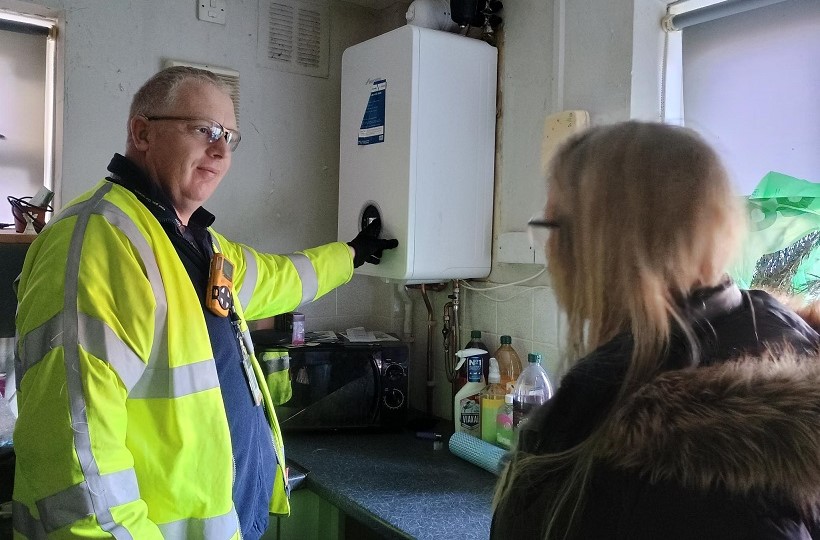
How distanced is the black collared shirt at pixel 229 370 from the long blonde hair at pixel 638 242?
2.16ft

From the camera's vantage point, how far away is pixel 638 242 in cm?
73

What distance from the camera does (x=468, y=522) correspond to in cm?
142

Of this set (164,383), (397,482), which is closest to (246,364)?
(164,383)

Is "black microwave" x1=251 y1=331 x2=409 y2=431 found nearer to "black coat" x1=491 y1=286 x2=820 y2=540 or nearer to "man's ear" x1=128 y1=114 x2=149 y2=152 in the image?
"man's ear" x1=128 y1=114 x2=149 y2=152

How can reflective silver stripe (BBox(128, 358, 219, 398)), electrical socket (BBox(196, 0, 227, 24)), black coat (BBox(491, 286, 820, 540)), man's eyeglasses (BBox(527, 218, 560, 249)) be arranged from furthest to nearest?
electrical socket (BBox(196, 0, 227, 24)) → reflective silver stripe (BBox(128, 358, 219, 398)) → man's eyeglasses (BBox(527, 218, 560, 249)) → black coat (BBox(491, 286, 820, 540))

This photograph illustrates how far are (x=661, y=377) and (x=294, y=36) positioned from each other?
1968 mm

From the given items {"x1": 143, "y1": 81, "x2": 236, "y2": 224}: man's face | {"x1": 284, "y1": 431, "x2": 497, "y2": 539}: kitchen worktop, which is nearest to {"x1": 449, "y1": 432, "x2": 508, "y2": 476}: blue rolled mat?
{"x1": 284, "y1": 431, "x2": 497, "y2": 539}: kitchen worktop

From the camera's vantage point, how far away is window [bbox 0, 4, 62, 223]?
1.94 m

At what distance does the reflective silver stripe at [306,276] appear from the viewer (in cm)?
174

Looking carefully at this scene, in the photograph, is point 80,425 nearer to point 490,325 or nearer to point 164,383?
point 164,383

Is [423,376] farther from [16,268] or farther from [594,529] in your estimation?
[594,529]

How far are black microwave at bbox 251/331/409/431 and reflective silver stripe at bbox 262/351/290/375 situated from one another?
0.7 inches

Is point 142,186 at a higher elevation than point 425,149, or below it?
below

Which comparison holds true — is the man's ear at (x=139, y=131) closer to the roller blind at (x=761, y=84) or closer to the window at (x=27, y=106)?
the window at (x=27, y=106)
